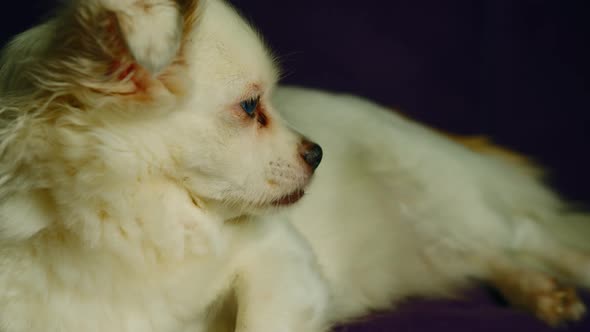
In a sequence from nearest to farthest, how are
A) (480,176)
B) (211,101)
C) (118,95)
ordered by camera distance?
1. (118,95)
2. (211,101)
3. (480,176)

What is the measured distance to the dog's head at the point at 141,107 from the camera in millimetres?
1092

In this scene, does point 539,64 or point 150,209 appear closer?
point 150,209

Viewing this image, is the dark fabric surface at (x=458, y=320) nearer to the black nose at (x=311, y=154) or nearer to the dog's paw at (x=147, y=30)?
the black nose at (x=311, y=154)

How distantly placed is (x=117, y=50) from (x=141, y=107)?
0.12m

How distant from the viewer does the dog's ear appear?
3.41 ft

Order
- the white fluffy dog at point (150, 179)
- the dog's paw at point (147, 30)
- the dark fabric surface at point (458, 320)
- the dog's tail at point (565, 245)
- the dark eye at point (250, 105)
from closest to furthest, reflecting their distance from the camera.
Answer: the dog's paw at point (147, 30) < the white fluffy dog at point (150, 179) < the dark eye at point (250, 105) < the dark fabric surface at point (458, 320) < the dog's tail at point (565, 245)

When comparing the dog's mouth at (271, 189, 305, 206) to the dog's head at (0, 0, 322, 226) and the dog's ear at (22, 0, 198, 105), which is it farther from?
the dog's ear at (22, 0, 198, 105)

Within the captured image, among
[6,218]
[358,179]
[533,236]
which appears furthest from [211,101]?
[533,236]

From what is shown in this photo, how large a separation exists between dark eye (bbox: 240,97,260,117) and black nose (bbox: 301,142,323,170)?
0.15m

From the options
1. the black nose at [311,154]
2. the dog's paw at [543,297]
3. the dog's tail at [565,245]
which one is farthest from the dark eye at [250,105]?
the dog's tail at [565,245]

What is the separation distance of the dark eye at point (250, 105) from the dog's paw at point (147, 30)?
28 cm

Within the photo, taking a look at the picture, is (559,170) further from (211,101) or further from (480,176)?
(211,101)

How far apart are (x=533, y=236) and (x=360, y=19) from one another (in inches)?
56.9

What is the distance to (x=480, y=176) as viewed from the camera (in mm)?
2176
